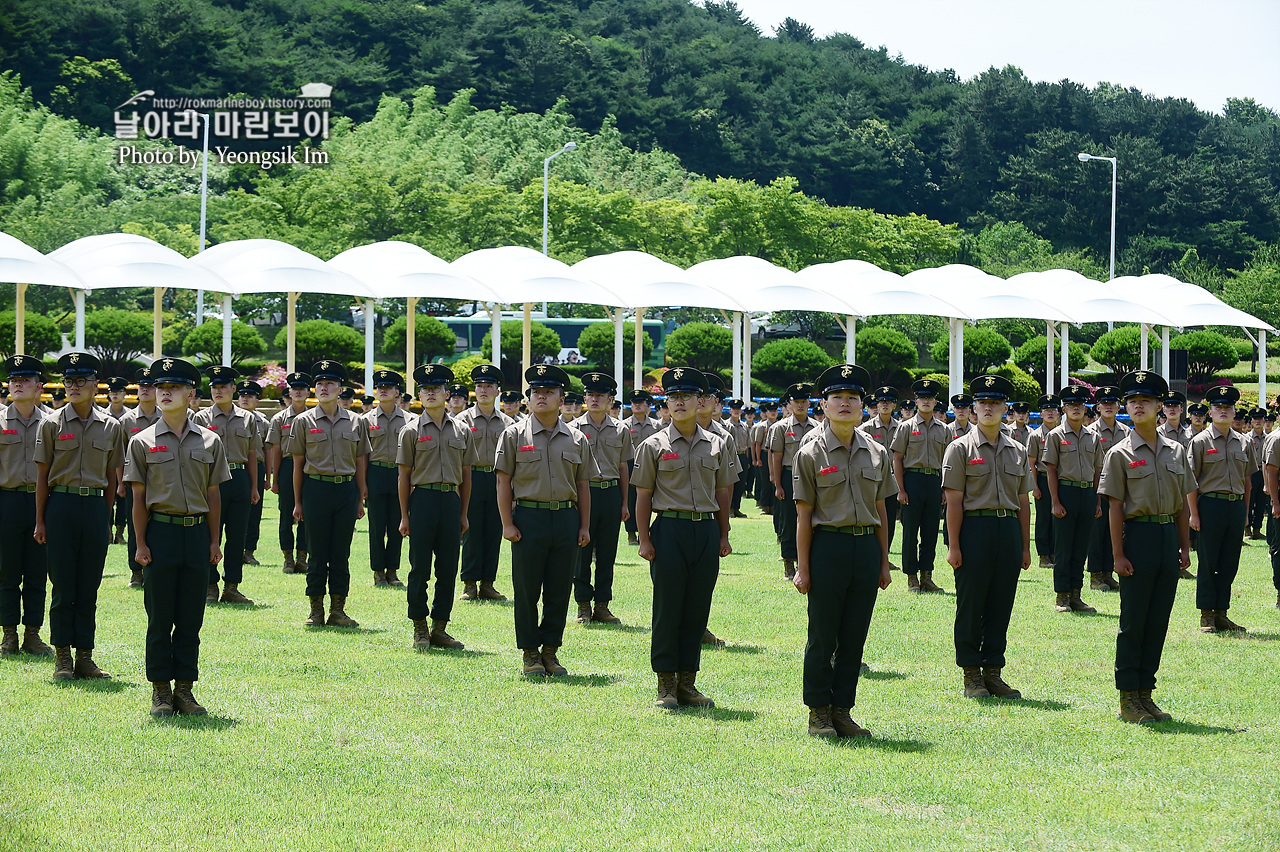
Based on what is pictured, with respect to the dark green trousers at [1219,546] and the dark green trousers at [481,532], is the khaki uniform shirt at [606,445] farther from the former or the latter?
the dark green trousers at [1219,546]

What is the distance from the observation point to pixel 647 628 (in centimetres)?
1129

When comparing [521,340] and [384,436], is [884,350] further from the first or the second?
[384,436]

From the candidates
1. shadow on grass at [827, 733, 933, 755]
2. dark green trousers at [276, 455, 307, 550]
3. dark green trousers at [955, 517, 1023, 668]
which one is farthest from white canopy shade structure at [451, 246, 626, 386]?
shadow on grass at [827, 733, 933, 755]

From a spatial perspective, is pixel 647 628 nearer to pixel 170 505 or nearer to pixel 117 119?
pixel 170 505

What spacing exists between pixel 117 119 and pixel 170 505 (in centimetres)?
6574

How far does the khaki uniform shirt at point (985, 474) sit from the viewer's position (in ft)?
28.9

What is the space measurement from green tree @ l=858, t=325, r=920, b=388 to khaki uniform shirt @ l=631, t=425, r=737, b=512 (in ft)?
97.2

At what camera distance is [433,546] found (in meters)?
10.2

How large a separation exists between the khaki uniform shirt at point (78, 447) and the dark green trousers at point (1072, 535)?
336 inches

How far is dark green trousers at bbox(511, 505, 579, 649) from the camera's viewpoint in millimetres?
8891

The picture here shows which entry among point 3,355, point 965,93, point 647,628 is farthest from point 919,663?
point 965,93

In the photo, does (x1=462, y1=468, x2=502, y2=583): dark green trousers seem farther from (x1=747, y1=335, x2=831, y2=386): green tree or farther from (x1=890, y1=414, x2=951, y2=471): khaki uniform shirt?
(x1=747, y1=335, x2=831, y2=386): green tree

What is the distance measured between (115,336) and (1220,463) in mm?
28795

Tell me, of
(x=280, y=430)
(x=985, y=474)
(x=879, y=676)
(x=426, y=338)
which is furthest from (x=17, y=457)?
(x=426, y=338)
